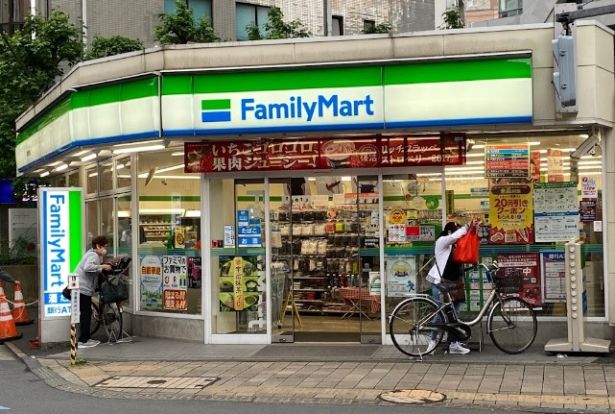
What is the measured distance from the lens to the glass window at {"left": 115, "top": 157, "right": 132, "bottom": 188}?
42.0ft

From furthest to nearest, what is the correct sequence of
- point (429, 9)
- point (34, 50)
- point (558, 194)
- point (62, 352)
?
1. point (429, 9)
2. point (34, 50)
3. point (62, 352)
4. point (558, 194)

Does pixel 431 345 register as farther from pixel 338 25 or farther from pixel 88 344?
pixel 338 25

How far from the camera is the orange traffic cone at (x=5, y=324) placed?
1291cm

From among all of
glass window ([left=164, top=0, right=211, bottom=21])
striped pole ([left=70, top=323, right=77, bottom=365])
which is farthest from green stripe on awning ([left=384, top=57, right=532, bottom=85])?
glass window ([left=164, top=0, right=211, bottom=21])

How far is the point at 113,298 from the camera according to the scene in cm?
1162

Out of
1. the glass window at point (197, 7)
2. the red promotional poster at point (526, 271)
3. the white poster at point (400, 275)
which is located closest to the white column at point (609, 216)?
the red promotional poster at point (526, 271)

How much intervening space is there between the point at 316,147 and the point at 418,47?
2131 millimetres

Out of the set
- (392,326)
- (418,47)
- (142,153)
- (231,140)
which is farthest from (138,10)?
(392,326)

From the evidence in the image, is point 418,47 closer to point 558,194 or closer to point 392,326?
point 558,194

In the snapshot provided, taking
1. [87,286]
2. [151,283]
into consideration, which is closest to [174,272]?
[151,283]

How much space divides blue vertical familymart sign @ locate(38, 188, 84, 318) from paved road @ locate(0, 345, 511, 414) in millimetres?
3258

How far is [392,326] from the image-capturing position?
392 inches

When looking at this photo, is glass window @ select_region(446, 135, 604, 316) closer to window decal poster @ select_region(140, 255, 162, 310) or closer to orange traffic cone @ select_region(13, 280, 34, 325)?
window decal poster @ select_region(140, 255, 162, 310)

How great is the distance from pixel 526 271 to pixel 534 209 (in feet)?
3.03
